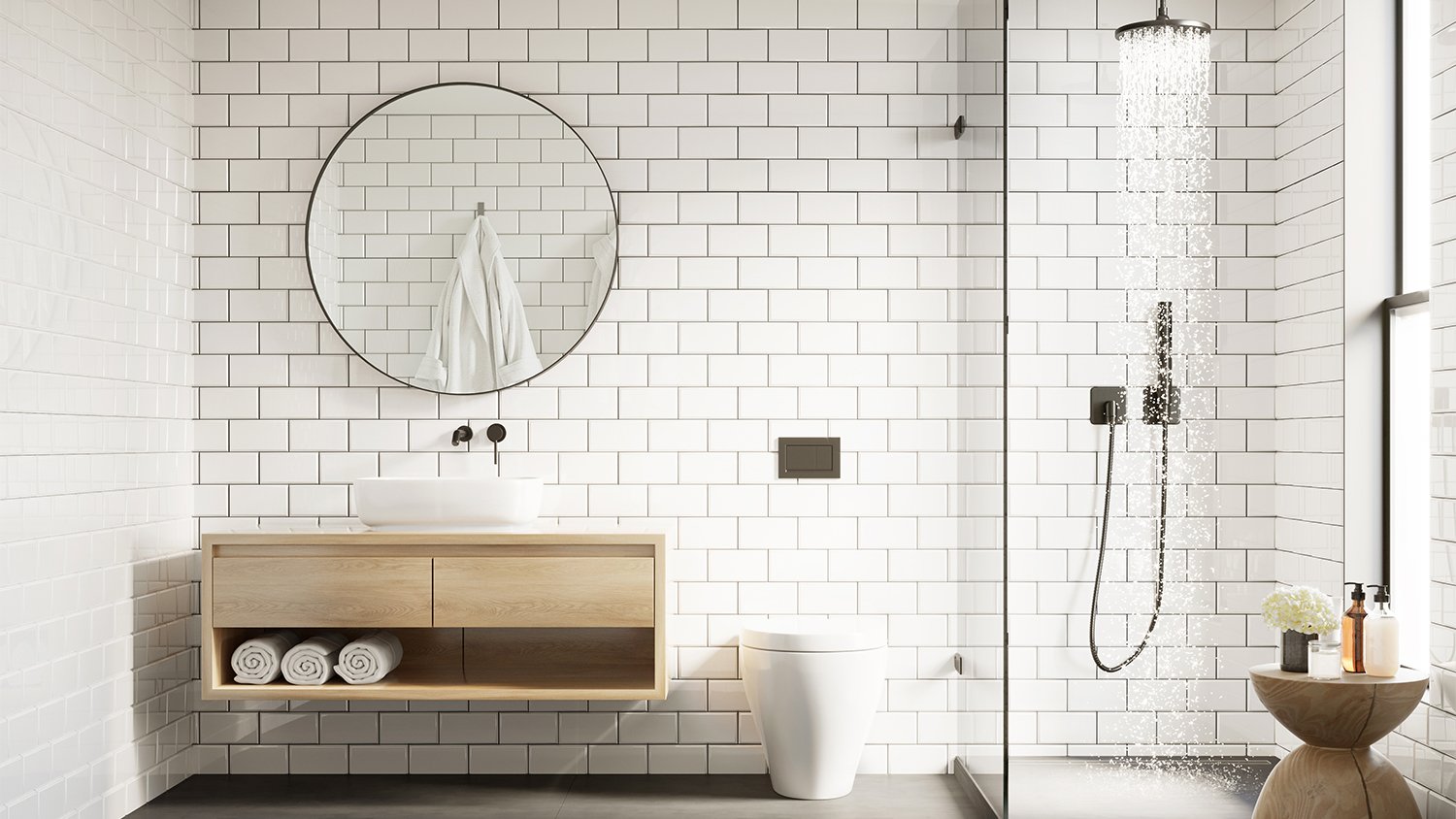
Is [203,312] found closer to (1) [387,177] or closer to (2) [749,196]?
(1) [387,177]

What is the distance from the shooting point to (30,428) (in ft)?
8.40

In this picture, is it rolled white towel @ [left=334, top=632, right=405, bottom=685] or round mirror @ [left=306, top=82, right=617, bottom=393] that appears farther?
round mirror @ [left=306, top=82, right=617, bottom=393]

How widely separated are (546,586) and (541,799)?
67 centimetres

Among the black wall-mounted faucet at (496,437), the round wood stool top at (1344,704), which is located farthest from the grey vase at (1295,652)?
the black wall-mounted faucet at (496,437)

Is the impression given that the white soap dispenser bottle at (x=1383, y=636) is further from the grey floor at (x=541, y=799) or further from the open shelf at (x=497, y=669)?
the open shelf at (x=497, y=669)

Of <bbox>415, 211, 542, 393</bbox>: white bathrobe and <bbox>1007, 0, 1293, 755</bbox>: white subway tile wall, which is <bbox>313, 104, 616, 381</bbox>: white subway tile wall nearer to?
<bbox>415, 211, 542, 393</bbox>: white bathrobe

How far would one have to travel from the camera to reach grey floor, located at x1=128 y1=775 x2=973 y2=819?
2998mm

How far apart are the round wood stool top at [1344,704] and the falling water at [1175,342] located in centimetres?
18

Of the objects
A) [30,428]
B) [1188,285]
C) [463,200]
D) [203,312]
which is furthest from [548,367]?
[1188,285]

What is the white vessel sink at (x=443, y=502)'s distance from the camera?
2980 millimetres

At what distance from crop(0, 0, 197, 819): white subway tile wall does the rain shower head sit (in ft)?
8.35

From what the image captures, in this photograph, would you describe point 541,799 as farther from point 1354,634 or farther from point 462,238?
point 1354,634

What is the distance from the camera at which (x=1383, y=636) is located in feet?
5.28

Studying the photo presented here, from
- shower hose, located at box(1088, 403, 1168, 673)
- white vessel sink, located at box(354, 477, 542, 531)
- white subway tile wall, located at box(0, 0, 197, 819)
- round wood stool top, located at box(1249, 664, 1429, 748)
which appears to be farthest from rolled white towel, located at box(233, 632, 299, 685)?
round wood stool top, located at box(1249, 664, 1429, 748)
